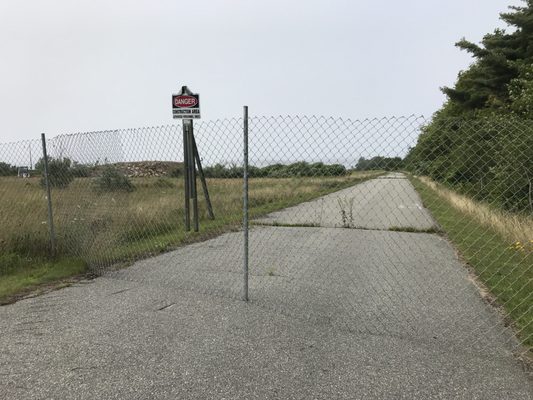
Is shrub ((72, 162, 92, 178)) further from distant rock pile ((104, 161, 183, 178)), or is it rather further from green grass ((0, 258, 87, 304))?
green grass ((0, 258, 87, 304))

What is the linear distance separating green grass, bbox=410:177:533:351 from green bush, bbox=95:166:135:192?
14.3ft

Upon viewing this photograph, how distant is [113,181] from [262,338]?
13.0 ft

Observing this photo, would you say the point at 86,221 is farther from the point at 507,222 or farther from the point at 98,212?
the point at 507,222

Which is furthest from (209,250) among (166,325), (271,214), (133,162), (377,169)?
(271,214)

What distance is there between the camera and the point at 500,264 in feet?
23.3

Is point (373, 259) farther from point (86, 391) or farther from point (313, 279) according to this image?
point (86, 391)

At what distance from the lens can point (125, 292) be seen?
5547mm

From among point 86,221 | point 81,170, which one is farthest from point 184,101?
point 86,221

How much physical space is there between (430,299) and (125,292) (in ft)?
13.1

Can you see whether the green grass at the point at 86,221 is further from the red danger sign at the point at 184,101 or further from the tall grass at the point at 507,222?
the tall grass at the point at 507,222

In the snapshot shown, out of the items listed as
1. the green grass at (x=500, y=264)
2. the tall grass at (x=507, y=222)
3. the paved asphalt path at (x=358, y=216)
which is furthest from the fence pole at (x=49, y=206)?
the paved asphalt path at (x=358, y=216)

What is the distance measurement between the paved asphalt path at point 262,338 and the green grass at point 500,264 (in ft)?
0.78

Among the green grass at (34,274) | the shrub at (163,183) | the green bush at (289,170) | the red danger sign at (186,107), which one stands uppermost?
the red danger sign at (186,107)

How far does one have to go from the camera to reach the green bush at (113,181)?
22.1 feet
